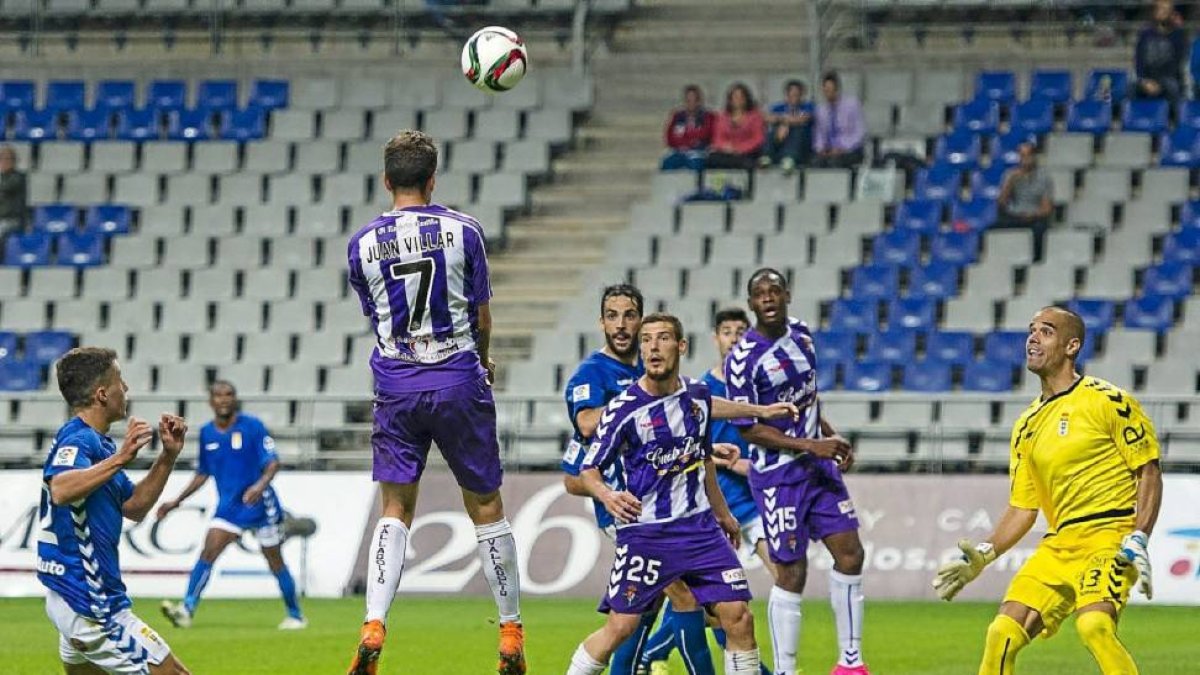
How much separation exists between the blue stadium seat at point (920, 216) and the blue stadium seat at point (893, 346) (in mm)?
1654

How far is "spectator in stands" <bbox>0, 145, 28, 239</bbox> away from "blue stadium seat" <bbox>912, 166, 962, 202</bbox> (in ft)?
38.1

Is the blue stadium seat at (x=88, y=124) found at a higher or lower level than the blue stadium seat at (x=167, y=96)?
lower

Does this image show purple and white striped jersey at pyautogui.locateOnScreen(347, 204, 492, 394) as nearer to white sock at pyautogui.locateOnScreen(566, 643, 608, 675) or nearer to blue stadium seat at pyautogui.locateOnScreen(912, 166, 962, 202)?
white sock at pyautogui.locateOnScreen(566, 643, 608, 675)

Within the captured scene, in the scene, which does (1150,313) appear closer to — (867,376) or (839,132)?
(867,376)

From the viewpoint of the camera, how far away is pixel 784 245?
81.9ft

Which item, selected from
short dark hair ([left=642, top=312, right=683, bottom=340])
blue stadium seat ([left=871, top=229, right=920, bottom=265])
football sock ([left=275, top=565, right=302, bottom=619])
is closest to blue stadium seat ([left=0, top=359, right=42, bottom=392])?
football sock ([left=275, top=565, right=302, bottom=619])

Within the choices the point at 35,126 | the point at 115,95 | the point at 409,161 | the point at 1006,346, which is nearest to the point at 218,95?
the point at 115,95

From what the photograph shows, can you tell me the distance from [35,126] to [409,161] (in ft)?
67.5

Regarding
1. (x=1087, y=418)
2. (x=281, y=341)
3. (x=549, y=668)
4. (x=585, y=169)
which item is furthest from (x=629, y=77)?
(x=1087, y=418)

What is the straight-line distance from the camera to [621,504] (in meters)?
9.95

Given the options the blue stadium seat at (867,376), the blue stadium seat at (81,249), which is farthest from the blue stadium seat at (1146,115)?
the blue stadium seat at (81,249)

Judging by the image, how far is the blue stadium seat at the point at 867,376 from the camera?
23.1 m

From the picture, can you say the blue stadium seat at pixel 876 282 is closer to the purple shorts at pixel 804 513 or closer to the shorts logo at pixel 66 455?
the purple shorts at pixel 804 513

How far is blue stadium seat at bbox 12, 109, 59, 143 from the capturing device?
29.1m
